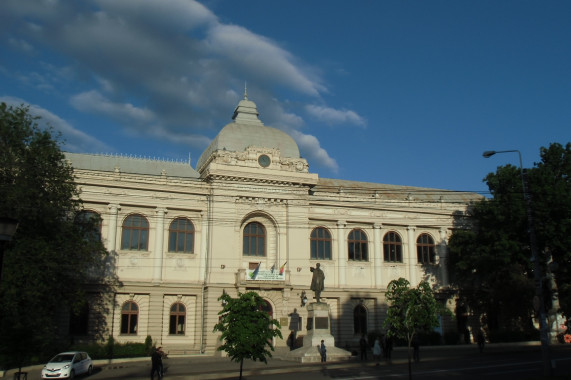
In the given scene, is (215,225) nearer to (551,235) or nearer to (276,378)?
(276,378)

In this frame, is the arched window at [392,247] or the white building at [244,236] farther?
the arched window at [392,247]

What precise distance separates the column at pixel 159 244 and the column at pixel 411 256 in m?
21.4

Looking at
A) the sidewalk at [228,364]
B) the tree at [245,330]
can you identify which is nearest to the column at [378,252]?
the sidewalk at [228,364]

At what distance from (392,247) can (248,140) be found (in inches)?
623

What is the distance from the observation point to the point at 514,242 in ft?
142

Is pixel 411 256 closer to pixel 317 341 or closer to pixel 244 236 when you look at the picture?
pixel 244 236

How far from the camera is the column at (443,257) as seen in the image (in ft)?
163

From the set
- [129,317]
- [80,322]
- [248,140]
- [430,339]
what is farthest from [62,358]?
[430,339]

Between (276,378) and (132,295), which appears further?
(132,295)

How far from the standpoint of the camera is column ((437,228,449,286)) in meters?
49.6

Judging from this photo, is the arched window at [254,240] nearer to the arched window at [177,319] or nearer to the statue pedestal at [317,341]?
the arched window at [177,319]

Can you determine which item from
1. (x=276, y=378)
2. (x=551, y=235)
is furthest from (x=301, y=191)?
(x=276, y=378)

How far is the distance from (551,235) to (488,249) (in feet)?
16.0

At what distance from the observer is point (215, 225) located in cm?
4238
